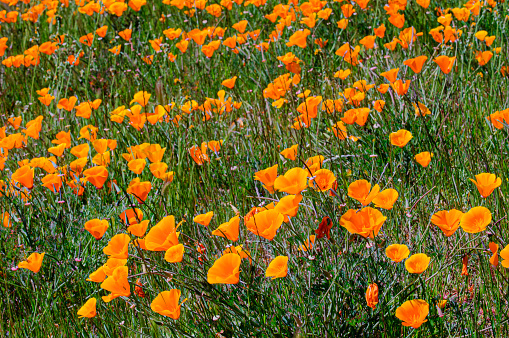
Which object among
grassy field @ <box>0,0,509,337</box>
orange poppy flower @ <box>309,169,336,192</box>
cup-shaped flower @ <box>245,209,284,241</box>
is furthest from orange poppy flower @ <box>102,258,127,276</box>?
orange poppy flower @ <box>309,169,336,192</box>

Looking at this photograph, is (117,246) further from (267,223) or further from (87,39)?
(87,39)

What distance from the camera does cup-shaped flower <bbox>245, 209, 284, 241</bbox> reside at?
4.51 ft

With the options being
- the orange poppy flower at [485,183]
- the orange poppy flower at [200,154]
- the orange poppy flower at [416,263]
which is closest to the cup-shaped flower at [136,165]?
the orange poppy flower at [200,154]

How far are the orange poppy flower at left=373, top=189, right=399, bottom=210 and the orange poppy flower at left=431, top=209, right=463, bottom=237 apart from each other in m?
0.13

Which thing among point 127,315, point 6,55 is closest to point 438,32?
point 127,315

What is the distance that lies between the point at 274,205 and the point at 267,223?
A: 403 millimetres

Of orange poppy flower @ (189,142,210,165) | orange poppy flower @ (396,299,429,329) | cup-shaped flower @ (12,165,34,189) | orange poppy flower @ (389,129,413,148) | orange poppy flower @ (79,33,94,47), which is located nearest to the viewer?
orange poppy flower @ (396,299,429,329)

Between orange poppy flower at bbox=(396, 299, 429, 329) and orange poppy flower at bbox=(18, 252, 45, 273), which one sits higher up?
orange poppy flower at bbox=(396, 299, 429, 329)

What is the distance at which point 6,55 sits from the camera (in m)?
4.95

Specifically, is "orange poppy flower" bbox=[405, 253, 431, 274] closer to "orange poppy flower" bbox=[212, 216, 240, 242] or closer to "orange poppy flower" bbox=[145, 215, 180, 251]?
"orange poppy flower" bbox=[212, 216, 240, 242]

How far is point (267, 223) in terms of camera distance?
1461mm

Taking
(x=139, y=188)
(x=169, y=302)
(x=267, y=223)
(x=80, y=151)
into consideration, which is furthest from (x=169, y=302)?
(x=80, y=151)

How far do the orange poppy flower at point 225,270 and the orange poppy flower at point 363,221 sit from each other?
0.30 m

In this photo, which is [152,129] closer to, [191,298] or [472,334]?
[191,298]
